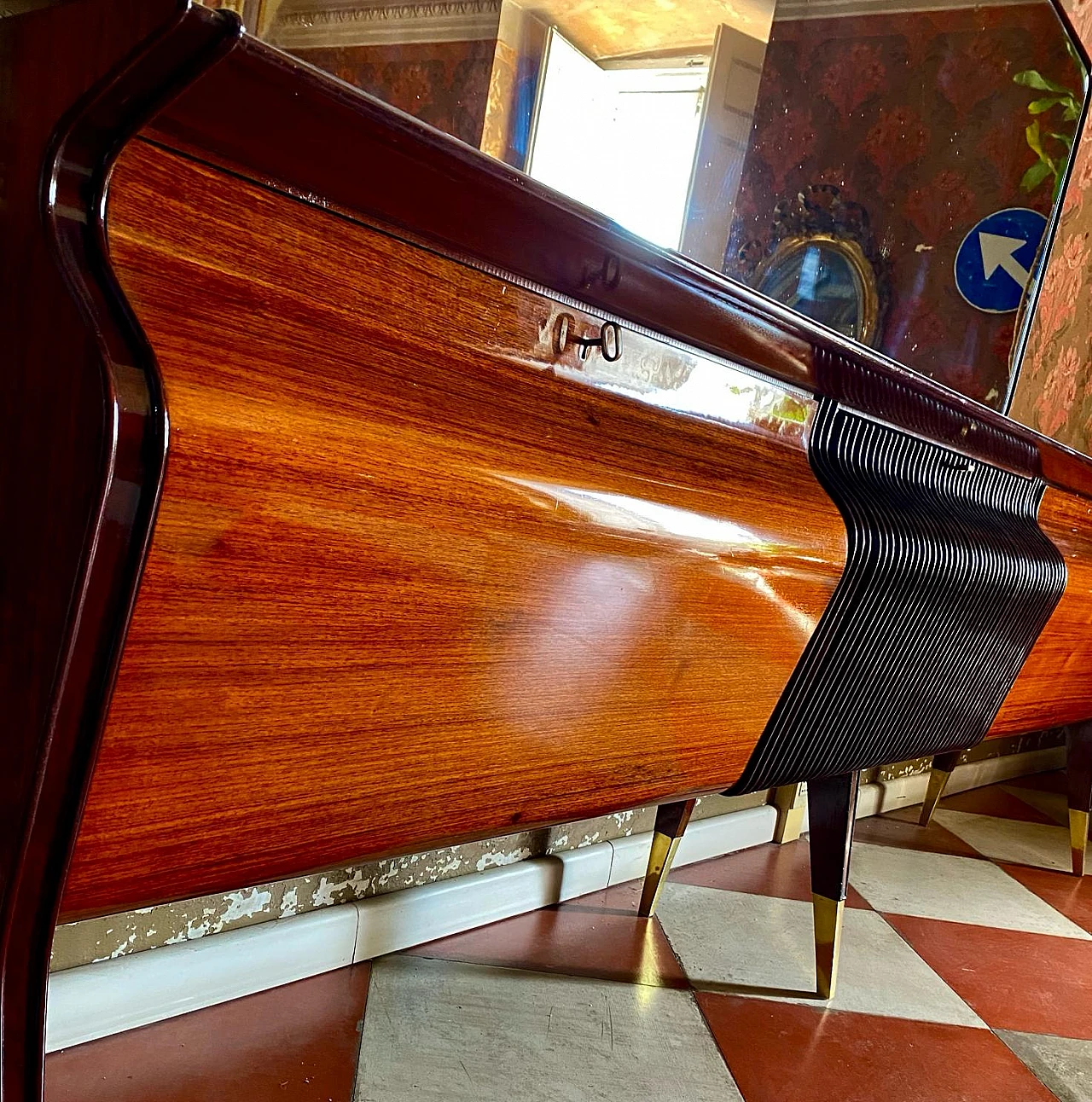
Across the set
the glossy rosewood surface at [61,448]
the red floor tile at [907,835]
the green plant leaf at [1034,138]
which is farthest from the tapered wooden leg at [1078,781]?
the glossy rosewood surface at [61,448]

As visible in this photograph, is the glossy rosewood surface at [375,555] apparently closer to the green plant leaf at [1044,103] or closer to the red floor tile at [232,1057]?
the red floor tile at [232,1057]

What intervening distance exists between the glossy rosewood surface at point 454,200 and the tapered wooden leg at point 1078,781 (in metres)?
1.30

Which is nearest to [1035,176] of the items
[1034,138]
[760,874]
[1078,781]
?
[1034,138]

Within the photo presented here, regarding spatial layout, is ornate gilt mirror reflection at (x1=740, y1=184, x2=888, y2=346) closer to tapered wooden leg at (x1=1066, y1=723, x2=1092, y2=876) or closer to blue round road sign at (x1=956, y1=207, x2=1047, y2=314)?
blue round road sign at (x1=956, y1=207, x2=1047, y2=314)

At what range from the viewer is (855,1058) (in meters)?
0.97

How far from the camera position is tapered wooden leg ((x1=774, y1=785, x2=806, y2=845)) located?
160cm

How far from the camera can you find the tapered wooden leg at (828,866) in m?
1.07

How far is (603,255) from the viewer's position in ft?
1.76

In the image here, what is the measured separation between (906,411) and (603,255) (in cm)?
46

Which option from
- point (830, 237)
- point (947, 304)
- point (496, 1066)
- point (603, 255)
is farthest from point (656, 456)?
point (947, 304)

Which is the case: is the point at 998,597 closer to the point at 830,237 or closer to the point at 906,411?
the point at 906,411

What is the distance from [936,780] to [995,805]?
0.42m

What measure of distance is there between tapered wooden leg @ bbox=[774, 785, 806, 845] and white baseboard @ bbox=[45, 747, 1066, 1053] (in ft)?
0.68

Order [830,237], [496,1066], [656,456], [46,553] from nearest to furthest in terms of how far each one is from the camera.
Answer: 1. [46,553]
2. [656,456]
3. [496,1066]
4. [830,237]
